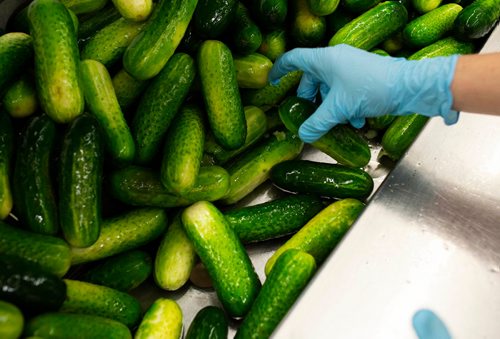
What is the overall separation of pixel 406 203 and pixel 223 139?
58 cm

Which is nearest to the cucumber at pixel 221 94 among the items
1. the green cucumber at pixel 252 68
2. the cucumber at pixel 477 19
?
the green cucumber at pixel 252 68

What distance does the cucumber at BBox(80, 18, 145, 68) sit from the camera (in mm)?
1554

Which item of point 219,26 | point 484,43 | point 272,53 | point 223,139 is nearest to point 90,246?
point 223,139

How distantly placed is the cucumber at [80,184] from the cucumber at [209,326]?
36cm

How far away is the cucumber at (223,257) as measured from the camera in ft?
4.66

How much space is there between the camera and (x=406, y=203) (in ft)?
4.78

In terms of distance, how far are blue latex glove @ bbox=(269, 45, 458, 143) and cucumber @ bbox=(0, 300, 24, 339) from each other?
36.5 inches

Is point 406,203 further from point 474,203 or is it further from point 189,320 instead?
point 189,320

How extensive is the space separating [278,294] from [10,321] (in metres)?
0.64

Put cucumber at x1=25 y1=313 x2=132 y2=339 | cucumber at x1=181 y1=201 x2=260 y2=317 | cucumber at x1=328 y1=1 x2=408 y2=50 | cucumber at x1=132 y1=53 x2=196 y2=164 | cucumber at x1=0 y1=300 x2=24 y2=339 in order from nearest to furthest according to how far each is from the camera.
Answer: cucumber at x1=0 y1=300 x2=24 y2=339, cucumber at x1=25 y1=313 x2=132 y2=339, cucumber at x1=181 y1=201 x2=260 y2=317, cucumber at x1=132 y1=53 x2=196 y2=164, cucumber at x1=328 y1=1 x2=408 y2=50

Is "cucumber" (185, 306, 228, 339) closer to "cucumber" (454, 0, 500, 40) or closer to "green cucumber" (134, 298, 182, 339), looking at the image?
"green cucumber" (134, 298, 182, 339)

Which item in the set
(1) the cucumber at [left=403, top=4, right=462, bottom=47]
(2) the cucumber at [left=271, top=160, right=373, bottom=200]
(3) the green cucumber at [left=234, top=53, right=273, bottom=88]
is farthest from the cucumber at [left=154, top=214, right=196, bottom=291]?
(1) the cucumber at [left=403, top=4, right=462, bottom=47]

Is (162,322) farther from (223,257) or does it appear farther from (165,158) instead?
(165,158)

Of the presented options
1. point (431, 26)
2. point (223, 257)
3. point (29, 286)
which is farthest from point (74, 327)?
point (431, 26)
